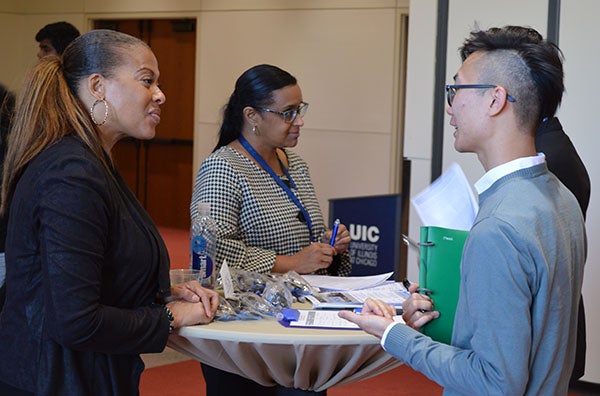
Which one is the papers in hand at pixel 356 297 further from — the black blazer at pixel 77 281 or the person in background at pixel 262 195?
the black blazer at pixel 77 281

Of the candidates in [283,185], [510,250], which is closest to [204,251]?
[283,185]

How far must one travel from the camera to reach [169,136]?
33.8 ft

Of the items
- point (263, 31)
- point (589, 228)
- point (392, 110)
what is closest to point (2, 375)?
point (589, 228)

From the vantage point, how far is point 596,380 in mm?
4789

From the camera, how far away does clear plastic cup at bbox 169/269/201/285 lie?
109 inches

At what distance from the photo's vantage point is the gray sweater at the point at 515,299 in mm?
1692

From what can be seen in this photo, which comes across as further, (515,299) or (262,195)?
(262,195)

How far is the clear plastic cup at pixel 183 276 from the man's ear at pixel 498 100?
4.25 ft

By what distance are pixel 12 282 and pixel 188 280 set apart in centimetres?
74

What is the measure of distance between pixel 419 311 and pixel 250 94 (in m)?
1.58

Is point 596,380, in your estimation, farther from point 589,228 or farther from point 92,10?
point 92,10

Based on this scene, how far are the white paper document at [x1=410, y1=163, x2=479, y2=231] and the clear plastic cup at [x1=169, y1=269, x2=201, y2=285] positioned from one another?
0.89 meters

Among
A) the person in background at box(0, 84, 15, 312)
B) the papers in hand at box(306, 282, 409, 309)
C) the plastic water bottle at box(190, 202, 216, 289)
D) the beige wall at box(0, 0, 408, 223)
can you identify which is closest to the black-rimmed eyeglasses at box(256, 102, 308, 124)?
the plastic water bottle at box(190, 202, 216, 289)

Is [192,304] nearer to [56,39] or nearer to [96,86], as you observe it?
[96,86]
